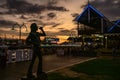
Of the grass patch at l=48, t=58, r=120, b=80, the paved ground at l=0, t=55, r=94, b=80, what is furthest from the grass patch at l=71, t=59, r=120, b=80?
the paved ground at l=0, t=55, r=94, b=80

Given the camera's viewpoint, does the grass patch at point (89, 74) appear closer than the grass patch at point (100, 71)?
Yes

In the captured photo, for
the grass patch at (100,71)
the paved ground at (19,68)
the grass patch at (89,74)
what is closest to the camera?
the grass patch at (89,74)

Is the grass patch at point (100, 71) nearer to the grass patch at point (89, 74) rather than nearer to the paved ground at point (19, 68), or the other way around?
the grass patch at point (89, 74)

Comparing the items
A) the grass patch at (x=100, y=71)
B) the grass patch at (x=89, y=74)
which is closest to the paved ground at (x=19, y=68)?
the grass patch at (x=89, y=74)

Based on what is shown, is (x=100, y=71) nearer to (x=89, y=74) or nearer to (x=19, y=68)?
(x=89, y=74)

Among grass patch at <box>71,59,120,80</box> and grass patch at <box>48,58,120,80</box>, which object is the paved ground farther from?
grass patch at <box>71,59,120,80</box>

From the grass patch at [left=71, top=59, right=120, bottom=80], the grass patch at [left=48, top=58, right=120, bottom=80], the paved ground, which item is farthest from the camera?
the grass patch at [left=71, top=59, right=120, bottom=80]

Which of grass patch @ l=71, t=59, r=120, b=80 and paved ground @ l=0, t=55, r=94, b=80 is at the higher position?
paved ground @ l=0, t=55, r=94, b=80

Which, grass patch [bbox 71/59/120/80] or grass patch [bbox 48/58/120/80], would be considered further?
grass patch [bbox 71/59/120/80]

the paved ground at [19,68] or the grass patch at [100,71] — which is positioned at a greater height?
the paved ground at [19,68]

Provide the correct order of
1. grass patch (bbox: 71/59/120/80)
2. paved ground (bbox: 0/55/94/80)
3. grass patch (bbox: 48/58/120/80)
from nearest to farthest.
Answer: grass patch (bbox: 48/58/120/80) → paved ground (bbox: 0/55/94/80) → grass patch (bbox: 71/59/120/80)

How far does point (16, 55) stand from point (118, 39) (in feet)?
145

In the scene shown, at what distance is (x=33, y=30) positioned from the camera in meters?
10.1

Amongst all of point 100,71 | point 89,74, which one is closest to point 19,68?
point 89,74
